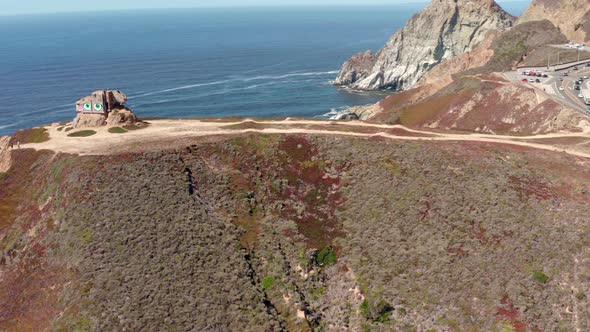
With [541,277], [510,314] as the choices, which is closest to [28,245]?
[510,314]

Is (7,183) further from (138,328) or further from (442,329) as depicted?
(442,329)

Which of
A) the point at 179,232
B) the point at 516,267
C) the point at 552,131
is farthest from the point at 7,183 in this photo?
the point at 552,131

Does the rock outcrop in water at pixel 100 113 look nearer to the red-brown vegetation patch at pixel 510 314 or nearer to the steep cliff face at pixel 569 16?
the red-brown vegetation patch at pixel 510 314

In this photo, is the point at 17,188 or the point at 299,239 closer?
the point at 299,239

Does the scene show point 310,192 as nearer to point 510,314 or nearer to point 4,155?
point 510,314

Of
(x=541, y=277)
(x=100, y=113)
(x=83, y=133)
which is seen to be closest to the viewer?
(x=541, y=277)

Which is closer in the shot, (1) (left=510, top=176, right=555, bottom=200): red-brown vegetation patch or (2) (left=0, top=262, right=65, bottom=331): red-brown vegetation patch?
(2) (left=0, top=262, right=65, bottom=331): red-brown vegetation patch

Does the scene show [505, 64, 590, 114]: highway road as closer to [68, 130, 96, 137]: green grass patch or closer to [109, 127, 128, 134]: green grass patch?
[109, 127, 128, 134]: green grass patch

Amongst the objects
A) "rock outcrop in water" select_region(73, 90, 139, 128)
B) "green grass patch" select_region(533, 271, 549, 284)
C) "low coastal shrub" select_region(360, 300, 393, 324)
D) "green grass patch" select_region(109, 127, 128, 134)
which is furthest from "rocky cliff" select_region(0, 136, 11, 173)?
"green grass patch" select_region(533, 271, 549, 284)
